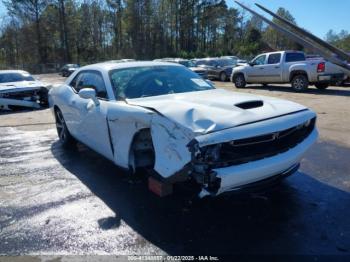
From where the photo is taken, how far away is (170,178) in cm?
320

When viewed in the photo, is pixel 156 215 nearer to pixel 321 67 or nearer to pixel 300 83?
pixel 321 67

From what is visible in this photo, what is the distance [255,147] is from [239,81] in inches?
596

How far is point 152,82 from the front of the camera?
4738 millimetres

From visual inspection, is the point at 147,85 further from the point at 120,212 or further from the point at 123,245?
the point at 123,245

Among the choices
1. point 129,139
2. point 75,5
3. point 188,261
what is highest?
point 75,5

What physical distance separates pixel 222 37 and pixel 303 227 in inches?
2903

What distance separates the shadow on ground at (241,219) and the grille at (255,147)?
67cm

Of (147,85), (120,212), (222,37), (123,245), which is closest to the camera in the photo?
(123,245)

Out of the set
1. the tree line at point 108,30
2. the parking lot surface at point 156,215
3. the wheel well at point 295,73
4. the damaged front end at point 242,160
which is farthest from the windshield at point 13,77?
the tree line at point 108,30

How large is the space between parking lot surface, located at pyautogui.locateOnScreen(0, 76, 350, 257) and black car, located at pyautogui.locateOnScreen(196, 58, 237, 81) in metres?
17.3

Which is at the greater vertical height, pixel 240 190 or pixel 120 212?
pixel 240 190

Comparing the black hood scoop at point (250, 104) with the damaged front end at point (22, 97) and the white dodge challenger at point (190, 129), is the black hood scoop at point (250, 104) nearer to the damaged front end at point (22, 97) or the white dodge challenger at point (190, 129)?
the white dodge challenger at point (190, 129)

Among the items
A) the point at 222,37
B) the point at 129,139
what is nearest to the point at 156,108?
the point at 129,139

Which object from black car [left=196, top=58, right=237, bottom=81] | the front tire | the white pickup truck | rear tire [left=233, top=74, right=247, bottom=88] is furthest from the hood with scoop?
black car [left=196, top=58, right=237, bottom=81]
